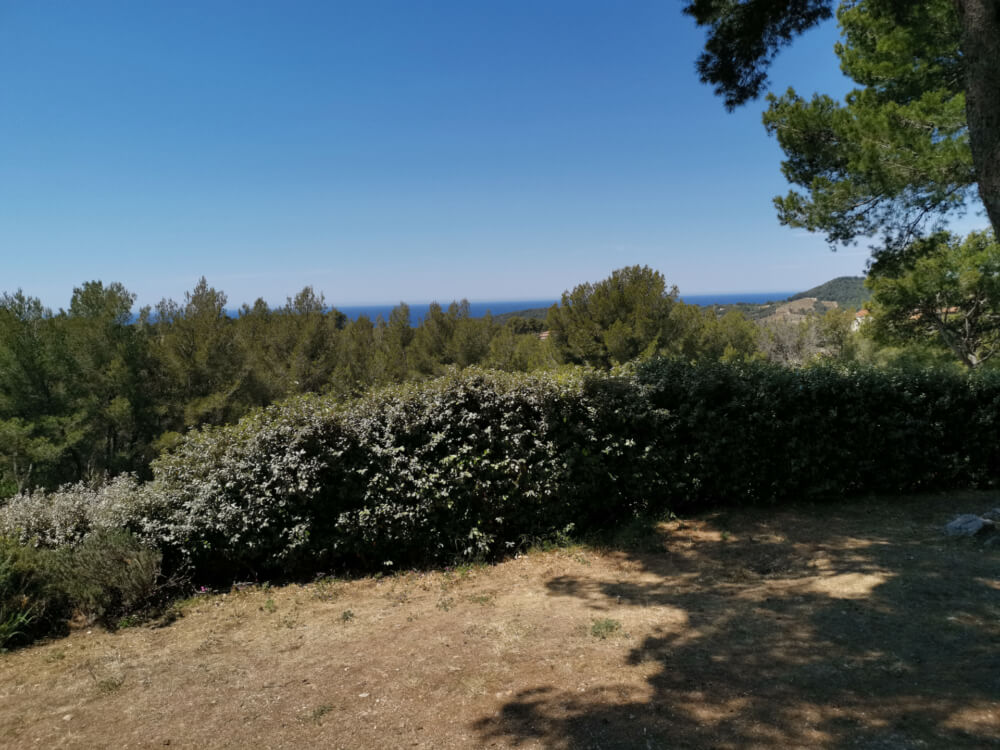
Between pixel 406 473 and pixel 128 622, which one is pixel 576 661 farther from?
pixel 128 622

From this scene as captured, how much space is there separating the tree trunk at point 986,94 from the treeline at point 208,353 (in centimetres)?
1029

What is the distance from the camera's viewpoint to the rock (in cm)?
506

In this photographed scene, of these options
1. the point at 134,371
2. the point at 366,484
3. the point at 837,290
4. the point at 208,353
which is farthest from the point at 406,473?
the point at 837,290

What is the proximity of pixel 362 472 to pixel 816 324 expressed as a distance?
44.1 m

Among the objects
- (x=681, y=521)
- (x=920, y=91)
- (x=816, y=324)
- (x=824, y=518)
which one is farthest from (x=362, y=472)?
(x=816, y=324)

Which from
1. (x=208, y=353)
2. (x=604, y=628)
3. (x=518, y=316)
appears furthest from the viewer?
(x=518, y=316)

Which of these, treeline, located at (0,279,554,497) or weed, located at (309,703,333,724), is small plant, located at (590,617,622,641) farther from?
treeline, located at (0,279,554,497)

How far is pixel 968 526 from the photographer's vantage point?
516 cm

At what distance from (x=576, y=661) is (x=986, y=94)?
513 centimetres

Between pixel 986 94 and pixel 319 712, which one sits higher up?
pixel 986 94

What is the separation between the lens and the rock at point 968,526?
16.6ft

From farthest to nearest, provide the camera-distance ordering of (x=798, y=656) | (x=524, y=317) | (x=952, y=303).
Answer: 1. (x=524, y=317)
2. (x=952, y=303)
3. (x=798, y=656)

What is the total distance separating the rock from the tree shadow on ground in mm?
215

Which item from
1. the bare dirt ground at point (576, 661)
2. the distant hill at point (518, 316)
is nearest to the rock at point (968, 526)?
the bare dirt ground at point (576, 661)
